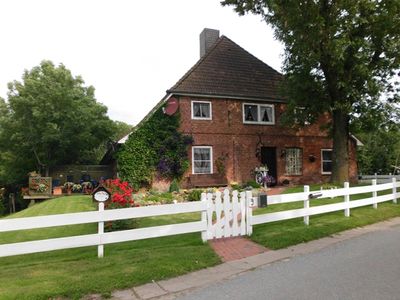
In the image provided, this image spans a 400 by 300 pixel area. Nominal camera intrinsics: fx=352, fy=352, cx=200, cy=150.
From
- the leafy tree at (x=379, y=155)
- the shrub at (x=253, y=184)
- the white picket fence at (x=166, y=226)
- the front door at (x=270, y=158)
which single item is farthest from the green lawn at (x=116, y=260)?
A: the leafy tree at (x=379, y=155)

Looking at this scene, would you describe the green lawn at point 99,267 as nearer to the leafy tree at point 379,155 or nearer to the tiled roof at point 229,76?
the tiled roof at point 229,76

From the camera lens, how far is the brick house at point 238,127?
18.7 meters

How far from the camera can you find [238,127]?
19734 millimetres

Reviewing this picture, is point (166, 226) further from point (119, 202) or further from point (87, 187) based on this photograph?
point (87, 187)

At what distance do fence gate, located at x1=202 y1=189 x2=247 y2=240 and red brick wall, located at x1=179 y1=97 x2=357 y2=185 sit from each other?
10.8m

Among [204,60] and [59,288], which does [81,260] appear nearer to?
[59,288]

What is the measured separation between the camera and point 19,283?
4.90 m

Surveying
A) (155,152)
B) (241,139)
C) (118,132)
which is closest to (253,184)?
(241,139)

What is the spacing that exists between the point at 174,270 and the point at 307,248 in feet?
9.30

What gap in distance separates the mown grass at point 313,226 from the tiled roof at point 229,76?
380 inches

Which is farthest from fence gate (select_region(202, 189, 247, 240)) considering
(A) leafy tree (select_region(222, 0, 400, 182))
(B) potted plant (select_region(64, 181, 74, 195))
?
(B) potted plant (select_region(64, 181, 74, 195))

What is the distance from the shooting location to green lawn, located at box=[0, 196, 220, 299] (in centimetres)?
474

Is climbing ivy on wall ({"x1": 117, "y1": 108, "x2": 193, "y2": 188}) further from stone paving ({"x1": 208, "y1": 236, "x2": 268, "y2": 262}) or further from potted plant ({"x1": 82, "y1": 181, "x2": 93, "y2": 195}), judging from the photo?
stone paving ({"x1": 208, "y1": 236, "x2": 268, "y2": 262})

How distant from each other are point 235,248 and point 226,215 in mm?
723
